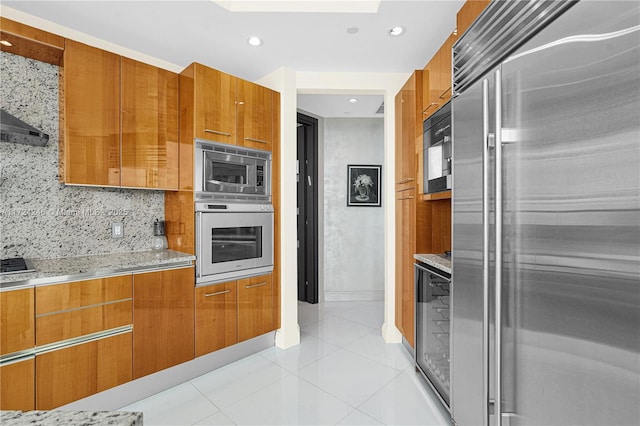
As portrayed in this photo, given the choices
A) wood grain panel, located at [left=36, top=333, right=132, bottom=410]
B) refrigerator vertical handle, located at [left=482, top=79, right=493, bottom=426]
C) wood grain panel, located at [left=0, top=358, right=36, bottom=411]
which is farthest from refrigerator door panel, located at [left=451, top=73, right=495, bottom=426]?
wood grain panel, located at [left=0, top=358, right=36, bottom=411]

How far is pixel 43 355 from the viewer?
5.42 ft

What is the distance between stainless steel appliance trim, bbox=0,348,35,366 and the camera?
154cm

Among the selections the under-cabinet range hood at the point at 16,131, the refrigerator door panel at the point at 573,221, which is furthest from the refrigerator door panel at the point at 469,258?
the under-cabinet range hood at the point at 16,131

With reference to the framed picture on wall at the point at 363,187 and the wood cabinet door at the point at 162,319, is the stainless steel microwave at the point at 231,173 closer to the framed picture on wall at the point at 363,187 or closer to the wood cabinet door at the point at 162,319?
the wood cabinet door at the point at 162,319

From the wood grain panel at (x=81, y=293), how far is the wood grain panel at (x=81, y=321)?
0.12 feet

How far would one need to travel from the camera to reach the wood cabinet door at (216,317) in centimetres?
234

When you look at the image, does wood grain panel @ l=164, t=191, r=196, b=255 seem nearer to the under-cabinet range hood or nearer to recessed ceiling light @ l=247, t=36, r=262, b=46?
the under-cabinet range hood

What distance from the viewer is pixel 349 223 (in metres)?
4.43

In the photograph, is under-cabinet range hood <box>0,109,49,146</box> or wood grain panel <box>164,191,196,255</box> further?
wood grain panel <box>164,191,196,255</box>

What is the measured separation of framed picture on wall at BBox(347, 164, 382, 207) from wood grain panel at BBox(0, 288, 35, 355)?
138 inches

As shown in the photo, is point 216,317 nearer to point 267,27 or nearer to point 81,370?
point 81,370

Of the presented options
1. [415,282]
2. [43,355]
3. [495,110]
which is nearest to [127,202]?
[43,355]

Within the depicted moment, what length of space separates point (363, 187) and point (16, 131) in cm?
359

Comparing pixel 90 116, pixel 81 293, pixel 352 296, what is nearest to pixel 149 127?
pixel 90 116
